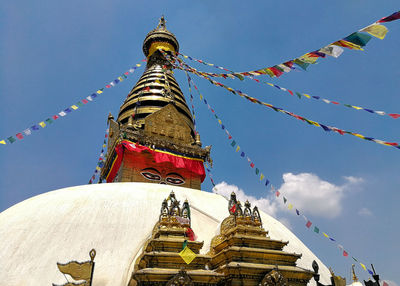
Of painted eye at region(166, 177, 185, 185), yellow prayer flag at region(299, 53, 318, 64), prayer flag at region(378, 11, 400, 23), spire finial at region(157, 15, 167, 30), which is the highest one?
spire finial at region(157, 15, 167, 30)

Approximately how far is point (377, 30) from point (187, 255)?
5.26 metres

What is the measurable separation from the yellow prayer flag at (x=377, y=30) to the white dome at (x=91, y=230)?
197 inches

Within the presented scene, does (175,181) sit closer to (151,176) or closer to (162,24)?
(151,176)

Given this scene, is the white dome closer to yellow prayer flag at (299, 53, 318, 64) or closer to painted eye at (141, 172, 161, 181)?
yellow prayer flag at (299, 53, 318, 64)

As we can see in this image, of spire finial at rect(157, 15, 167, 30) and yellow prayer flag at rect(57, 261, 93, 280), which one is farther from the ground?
spire finial at rect(157, 15, 167, 30)

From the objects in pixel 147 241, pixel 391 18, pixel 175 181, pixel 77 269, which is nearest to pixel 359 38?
pixel 391 18

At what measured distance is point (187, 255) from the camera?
5004 mm

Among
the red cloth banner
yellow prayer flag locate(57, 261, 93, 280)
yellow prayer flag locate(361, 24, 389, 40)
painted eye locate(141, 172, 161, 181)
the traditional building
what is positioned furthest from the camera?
the red cloth banner

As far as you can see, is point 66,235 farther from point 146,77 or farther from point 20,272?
point 146,77

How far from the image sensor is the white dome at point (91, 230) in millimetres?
5805

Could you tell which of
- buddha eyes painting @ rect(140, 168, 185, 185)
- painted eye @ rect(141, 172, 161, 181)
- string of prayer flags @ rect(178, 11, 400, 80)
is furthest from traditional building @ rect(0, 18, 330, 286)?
painted eye @ rect(141, 172, 161, 181)

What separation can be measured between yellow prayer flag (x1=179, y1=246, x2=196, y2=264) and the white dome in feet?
4.64

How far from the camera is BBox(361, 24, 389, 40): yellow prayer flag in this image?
5.36 meters

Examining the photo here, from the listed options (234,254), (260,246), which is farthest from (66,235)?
(260,246)
